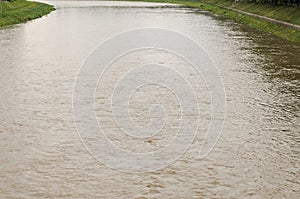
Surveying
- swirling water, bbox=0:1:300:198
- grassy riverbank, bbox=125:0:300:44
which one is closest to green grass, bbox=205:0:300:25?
grassy riverbank, bbox=125:0:300:44

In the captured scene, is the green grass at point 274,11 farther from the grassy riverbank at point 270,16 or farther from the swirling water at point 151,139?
the swirling water at point 151,139

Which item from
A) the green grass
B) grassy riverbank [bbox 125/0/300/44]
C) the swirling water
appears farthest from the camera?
the green grass

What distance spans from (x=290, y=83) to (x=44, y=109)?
8.59 meters

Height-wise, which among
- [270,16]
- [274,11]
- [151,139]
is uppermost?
[274,11]

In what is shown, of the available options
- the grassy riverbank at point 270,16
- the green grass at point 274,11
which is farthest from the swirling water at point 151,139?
the green grass at point 274,11

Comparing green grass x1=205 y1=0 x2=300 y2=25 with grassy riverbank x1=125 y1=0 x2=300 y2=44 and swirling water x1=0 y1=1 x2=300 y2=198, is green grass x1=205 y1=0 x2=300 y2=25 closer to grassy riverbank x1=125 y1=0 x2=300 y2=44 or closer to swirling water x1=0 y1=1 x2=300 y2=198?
grassy riverbank x1=125 y1=0 x2=300 y2=44

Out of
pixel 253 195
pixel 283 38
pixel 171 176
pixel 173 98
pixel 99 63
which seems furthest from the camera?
pixel 283 38

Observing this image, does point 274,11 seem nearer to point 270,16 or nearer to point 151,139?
point 270,16

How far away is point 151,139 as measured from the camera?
10.3m

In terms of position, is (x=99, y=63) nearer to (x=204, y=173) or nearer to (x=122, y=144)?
(x=122, y=144)

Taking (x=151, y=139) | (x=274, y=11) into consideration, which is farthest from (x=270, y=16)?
(x=151, y=139)

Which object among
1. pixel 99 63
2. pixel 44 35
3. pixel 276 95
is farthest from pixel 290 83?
pixel 44 35

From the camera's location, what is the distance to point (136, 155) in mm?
9328

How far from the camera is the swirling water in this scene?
795cm
